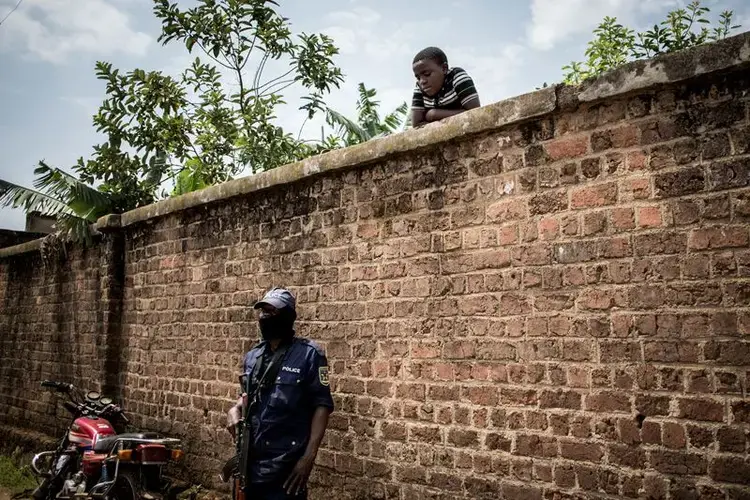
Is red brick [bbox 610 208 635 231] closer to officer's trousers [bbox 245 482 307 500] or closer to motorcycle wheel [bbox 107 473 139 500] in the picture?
officer's trousers [bbox 245 482 307 500]

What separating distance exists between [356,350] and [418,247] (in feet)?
3.21

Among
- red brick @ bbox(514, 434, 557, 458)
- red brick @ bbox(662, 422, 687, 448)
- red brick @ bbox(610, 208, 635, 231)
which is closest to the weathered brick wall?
red brick @ bbox(514, 434, 557, 458)

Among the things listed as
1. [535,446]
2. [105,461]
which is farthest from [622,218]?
[105,461]

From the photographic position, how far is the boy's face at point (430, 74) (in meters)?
4.81

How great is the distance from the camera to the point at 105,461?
5367mm

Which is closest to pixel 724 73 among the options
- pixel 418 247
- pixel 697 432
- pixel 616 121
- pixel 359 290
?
pixel 616 121

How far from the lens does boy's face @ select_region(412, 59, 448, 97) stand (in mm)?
4812

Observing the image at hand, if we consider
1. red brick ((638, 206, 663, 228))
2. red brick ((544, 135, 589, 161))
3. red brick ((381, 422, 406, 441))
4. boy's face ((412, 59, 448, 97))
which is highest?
boy's face ((412, 59, 448, 97))

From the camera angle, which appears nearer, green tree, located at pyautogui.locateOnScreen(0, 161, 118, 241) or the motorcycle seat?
the motorcycle seat

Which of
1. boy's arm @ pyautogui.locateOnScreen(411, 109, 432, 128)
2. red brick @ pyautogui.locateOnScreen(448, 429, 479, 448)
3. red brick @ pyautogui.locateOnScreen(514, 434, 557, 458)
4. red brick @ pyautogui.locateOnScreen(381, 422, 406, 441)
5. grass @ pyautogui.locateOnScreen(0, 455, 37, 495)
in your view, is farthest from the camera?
grass @ pyautogui.locateOnScreen(0, 455, 37, 495)

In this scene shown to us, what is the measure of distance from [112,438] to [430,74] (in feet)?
13.2

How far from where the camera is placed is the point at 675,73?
333 cm

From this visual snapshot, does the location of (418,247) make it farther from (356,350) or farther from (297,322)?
(297,322)

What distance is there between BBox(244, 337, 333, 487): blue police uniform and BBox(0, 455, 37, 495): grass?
548cm
